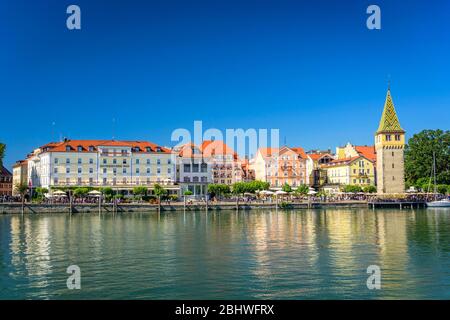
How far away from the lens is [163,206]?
70.6m

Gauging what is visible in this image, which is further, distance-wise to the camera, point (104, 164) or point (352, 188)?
point (352, 188)

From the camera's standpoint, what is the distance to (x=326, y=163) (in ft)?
352

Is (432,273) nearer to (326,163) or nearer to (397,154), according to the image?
(397,154)

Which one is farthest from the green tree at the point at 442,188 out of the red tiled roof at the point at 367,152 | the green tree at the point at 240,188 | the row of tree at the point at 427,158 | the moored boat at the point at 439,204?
the green tree at the point at 240,188

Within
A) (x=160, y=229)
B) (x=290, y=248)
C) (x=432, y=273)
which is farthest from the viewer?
(x=160, y=229)

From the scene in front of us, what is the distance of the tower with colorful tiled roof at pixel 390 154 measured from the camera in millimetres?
87625

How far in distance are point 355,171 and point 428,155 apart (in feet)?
44.2

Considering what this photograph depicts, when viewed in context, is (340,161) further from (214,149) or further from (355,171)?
(214,149)

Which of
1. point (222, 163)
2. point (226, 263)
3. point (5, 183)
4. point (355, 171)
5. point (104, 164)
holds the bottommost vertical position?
point (226, 263)

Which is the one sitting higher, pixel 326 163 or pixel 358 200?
pixel 326 163

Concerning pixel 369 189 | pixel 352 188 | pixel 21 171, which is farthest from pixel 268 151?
pixel 21 171

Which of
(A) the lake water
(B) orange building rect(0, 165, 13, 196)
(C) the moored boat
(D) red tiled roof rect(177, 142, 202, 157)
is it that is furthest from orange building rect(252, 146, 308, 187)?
→ (B) orange building rect(0, 165, 13, 196)

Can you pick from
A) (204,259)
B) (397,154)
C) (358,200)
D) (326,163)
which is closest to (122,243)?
(204,259)

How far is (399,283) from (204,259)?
9.80 m
